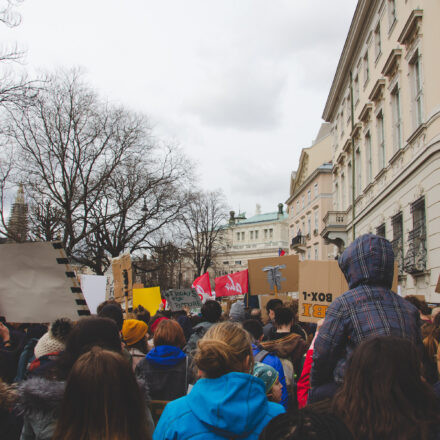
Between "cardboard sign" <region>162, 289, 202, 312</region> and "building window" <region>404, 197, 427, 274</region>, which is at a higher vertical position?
"building window" <region>404, 197, 427, 274</region>

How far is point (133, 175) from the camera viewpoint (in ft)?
83.4

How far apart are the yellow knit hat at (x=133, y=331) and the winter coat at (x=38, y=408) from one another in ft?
8.22

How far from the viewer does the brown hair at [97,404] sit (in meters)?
2.07

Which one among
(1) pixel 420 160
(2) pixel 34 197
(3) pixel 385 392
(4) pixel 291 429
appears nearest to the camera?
(4) pixel 291 429

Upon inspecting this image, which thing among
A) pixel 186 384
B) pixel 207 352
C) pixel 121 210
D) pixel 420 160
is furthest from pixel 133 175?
pixel 207 352

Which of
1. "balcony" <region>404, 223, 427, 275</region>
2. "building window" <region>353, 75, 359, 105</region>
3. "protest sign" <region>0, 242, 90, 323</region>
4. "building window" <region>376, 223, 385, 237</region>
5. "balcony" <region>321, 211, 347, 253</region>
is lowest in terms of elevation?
"protest sign" <region>0, 242, 90, 323</region>

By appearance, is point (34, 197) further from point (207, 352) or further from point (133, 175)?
point (207, 352)

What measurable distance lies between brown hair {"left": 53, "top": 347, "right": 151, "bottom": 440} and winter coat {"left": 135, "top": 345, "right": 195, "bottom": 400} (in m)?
2.09

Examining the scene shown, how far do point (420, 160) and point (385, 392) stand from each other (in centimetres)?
1329

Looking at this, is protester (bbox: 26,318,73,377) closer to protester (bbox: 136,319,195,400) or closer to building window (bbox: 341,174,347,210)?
protester (bbox: 136,319,195,400)

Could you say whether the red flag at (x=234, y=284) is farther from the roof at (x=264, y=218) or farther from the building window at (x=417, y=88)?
the roof at (x=264, y=218)

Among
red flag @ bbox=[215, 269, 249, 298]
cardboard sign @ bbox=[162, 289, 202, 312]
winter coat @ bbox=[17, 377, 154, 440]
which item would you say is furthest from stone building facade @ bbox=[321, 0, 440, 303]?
winter coat @ bbox=[17, 377, 154, 440]

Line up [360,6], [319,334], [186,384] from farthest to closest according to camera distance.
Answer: [360,6], [186,384], [319,334]

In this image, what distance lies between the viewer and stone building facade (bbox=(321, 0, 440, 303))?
13.3 meters
